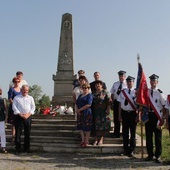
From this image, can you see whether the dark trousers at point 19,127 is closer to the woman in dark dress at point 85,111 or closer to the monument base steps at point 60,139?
the monument base steps at point 60,139

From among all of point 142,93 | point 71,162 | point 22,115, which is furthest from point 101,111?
point 22,115

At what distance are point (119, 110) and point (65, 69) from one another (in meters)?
6.66

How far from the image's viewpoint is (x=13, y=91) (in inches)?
306

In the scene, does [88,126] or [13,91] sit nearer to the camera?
[88,126]

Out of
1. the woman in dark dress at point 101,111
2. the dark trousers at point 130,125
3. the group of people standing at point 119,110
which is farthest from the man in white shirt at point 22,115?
the dark trousers at point 130,125

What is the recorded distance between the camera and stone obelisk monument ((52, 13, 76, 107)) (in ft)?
43.1

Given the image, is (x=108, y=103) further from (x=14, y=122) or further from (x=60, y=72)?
(x=60, y=72)

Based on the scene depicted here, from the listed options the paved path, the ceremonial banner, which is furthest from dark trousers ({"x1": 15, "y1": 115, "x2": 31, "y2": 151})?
the ceremonial banner

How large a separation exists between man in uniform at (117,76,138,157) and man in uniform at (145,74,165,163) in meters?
0.54

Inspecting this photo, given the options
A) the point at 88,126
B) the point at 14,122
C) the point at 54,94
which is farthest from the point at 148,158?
the point at 54,94

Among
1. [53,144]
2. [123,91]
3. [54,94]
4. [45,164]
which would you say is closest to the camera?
[45,164]

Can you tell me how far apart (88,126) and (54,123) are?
8.54ft

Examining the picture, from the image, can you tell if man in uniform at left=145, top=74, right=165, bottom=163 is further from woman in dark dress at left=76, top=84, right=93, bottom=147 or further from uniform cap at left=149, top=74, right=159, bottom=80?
woman in dark dress at left=76, top=84, right=93, bottom=147

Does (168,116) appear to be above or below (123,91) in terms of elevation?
below
